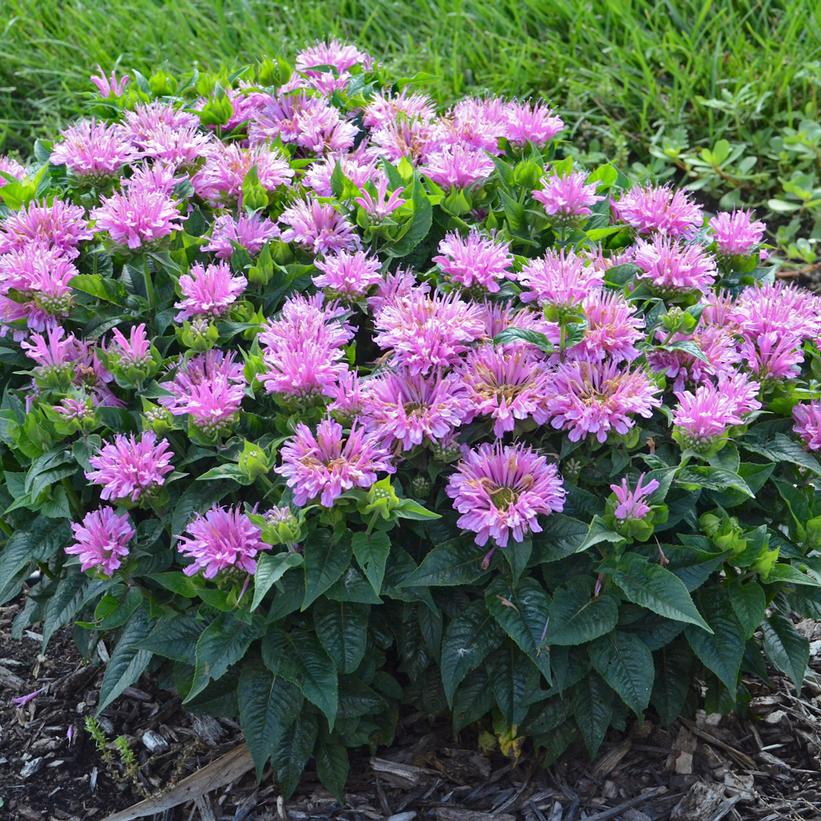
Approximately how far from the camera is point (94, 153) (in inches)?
103

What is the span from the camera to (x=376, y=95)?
3.14 m

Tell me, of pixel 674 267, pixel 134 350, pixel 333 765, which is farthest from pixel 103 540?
pixel 674 267

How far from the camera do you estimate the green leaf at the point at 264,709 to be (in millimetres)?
2244

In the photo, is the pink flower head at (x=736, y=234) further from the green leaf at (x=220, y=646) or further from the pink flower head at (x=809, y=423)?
the green leaf at (x=220, y=646)

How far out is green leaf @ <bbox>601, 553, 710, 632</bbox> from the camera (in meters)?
2.01

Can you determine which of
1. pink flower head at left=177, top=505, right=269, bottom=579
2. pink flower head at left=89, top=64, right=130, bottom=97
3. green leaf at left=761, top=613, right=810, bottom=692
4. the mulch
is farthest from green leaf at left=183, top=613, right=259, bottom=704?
pink flower head at left=89, top=64, right=130, bottom=97

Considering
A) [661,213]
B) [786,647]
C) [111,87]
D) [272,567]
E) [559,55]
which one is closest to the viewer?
[272,567]

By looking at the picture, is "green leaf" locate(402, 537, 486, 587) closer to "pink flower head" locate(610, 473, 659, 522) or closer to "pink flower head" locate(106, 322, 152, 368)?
"pink flower head" locate(610, 473, 659, 522)

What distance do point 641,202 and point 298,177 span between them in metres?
0.86

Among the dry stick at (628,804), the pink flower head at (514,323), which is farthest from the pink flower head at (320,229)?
the dry stick at (628,804)

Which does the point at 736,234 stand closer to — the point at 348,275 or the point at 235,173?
the point at 348,275

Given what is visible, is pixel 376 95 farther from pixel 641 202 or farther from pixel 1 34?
pixel 1 34

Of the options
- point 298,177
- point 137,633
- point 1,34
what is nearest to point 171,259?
point 298,177

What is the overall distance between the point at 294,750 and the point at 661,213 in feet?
4.74
